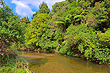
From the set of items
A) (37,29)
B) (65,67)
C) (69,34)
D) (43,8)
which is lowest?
(65,67)

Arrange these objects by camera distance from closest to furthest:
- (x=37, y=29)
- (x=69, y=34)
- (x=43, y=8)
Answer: (x=69, y=34)
(x=37, y=29)
(x=43, y=8)

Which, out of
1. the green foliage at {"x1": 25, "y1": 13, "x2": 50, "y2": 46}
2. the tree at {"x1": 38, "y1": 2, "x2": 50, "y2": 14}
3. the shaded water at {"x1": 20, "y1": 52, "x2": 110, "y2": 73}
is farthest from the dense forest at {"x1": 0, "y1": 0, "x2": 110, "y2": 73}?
the tree at {"x1": 38, "y1": 2, "x2": 50, "y2": 14}

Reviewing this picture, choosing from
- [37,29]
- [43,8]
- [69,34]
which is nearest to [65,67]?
[69,34]

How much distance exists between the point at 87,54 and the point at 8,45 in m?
8.82

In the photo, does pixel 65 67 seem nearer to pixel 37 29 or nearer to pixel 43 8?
pixel 37 29

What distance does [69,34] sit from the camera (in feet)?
46.3

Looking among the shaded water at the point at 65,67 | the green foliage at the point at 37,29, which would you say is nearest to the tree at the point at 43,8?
the green foliage at the point at 37,29

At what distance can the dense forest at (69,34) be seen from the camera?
6.45 m

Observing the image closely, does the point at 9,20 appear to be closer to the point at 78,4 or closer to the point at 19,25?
the point at 19,25

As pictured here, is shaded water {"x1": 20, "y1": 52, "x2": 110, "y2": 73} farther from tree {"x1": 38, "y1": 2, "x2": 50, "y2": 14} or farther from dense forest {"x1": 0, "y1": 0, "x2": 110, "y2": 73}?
tree {"x1": 38, "y1": 2, "x2": 50, "y2": 14}

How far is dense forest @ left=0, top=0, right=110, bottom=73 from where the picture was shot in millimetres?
6445

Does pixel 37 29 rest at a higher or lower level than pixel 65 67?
higher

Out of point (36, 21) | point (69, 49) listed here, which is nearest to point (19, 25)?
point (69, 49)

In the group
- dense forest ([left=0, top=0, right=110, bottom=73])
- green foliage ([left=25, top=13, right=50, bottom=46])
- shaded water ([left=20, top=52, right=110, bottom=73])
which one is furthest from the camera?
green foliage ([left=25, top=13, right=50, bottom=46])
